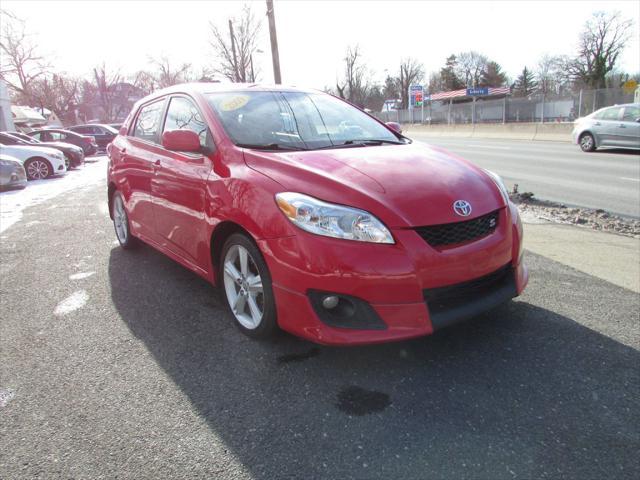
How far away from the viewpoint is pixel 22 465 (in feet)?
7.07

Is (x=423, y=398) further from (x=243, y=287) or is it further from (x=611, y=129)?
(x=611, y=129)

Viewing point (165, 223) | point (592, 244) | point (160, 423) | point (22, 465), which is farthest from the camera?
point (592, 244)

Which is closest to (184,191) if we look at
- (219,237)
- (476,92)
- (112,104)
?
(219,237)

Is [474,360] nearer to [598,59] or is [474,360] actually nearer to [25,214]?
[25,214]

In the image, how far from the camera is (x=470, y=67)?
85750 mm

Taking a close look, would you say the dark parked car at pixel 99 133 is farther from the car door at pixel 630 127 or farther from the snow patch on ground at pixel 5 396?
the snow patch on ground at pixel 5 396

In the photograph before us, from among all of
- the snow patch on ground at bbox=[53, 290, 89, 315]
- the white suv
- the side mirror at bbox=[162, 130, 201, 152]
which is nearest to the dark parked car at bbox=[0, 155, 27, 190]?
the white suv

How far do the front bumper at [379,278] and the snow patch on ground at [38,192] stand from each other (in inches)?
245

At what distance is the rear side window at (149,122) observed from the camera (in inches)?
171

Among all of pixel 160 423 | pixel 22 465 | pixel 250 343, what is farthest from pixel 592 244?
pixel 22 465

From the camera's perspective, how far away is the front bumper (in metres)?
2.50

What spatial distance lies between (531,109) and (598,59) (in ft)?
126

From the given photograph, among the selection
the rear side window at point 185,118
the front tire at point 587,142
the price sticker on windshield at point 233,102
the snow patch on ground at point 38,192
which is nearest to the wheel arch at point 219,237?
the rear side window at point 185,118

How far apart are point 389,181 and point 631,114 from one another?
1578 cm
